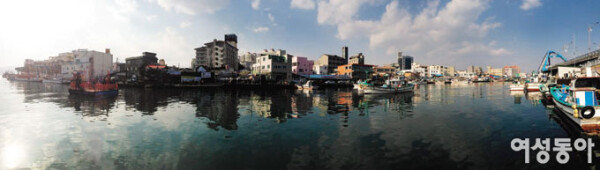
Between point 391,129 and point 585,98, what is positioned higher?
point 585,98

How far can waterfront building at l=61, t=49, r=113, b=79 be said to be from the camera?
92062 mm

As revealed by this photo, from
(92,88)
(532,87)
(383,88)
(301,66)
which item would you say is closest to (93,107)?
(92,88)

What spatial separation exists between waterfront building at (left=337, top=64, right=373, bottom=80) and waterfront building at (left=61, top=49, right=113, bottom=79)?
3870 inches

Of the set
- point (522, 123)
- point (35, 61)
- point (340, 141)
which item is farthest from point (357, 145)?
point (35, 61)

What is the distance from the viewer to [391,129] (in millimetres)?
13547

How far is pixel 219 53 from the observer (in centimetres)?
8719

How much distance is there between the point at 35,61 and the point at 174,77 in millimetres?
120142

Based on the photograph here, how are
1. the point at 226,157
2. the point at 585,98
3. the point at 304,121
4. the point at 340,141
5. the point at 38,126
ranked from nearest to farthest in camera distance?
1. the point at 226,157
2. the point at 340,141
3. the point at 585,98
4. the point at 38,126
5. the point at 304,121

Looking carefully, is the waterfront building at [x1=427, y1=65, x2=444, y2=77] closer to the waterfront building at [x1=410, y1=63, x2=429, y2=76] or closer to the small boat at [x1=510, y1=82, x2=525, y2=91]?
the waterfront building at [x1=410, y1=63, x2=429, y2=76]

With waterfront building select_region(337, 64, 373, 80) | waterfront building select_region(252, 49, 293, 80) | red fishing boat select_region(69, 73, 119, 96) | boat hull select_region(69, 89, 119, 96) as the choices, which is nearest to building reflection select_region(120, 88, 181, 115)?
boat hull select_region(69, 89, 119, 96)

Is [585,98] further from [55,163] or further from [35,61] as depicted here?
[35,61]

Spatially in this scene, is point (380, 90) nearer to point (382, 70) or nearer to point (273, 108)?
point (273, 108)

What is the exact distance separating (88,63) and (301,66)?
3486 inches

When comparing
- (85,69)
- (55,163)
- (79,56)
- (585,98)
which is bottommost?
(55,163)
